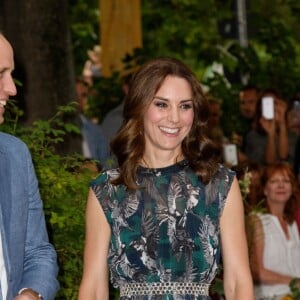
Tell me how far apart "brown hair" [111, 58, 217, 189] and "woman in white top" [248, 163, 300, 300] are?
3.53 metres

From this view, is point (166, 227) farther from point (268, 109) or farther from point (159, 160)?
point (268, 109)

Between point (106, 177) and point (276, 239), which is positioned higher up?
point (106, 177)

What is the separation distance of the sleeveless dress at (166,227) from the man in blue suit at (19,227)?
621 mm

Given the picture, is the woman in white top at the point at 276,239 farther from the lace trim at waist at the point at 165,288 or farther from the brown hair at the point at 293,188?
the lace trim at waist at the point at 165,288

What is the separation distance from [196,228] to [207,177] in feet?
0.74

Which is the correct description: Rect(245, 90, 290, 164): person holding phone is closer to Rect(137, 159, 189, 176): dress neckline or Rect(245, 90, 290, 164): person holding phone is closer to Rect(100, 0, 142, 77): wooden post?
Rect(100, 0, 142, 77): wooden post

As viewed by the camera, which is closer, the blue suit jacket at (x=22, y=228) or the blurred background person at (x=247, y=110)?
the blue suit jacket at (x=22, y=228)

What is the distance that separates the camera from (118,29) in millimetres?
15898

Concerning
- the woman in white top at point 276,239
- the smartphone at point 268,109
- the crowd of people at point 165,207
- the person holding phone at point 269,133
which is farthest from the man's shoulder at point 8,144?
the smartphone at point 268,109

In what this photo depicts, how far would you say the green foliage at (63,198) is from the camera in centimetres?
672

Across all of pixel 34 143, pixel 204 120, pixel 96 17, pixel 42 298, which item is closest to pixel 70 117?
pixel 34 143

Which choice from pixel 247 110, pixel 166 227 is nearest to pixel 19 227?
pixel 166 227

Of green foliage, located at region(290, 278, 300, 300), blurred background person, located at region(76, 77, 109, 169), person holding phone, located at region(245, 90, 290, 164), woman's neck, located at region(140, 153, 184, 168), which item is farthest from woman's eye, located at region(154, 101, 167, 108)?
person holding phone, located at region(245, 90, 290, 164)

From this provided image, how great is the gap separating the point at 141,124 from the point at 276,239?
430cm
